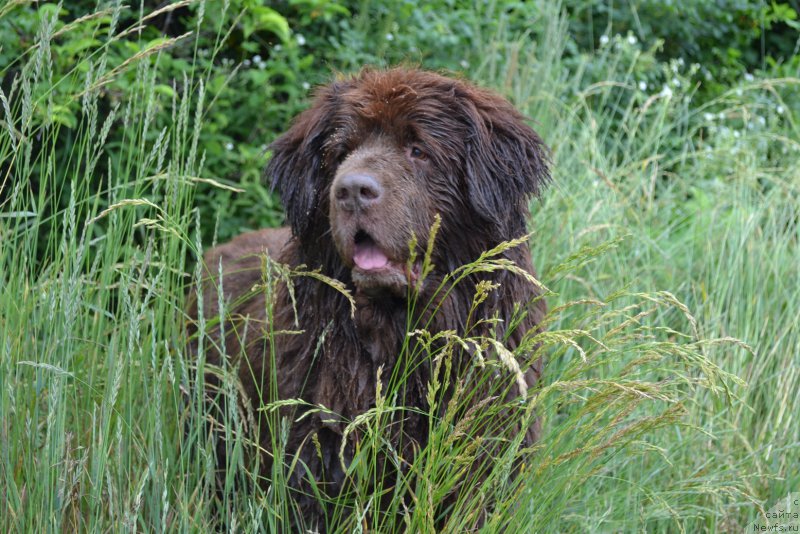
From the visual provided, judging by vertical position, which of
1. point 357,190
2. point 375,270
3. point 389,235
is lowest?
point 375,270

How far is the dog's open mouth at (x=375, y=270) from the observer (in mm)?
3236

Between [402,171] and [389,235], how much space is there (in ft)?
0.86

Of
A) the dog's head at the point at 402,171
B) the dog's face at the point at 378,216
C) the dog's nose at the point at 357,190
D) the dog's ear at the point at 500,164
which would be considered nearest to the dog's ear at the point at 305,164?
the dog's head at the point at 402,171

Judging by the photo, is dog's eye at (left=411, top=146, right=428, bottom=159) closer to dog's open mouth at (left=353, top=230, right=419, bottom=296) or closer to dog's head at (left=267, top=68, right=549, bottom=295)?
dog's head at (left=267, top=68, right=549, bottom=295)

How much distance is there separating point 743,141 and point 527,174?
3.11 meters

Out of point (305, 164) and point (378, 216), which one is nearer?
point (378, 216)

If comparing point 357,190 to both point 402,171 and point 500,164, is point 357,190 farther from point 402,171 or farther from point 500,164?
point 500,164

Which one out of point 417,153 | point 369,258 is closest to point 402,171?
point 417,153

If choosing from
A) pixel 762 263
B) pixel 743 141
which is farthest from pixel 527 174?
pixel 743 141

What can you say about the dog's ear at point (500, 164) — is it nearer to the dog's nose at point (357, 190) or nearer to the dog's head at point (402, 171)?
the dog's head at point (402, 171)

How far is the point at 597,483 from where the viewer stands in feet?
11.8

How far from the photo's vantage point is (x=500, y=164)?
11.7 feet

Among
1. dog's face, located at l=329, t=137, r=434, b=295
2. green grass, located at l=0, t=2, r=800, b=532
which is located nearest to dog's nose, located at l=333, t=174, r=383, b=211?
dog's face, located at l=329, t=137, r=434, b=295

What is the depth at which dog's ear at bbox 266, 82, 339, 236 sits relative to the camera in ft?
11.9
